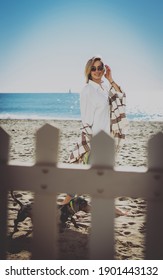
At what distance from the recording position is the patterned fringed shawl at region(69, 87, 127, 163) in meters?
3.38

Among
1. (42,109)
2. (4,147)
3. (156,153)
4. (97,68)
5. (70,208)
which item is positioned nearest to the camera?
(156,153)

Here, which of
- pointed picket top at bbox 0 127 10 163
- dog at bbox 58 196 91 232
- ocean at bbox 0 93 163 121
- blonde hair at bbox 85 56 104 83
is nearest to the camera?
pointed picket top at bbox 0 127 10 163

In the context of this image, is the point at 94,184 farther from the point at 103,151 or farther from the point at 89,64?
the point at 89,64

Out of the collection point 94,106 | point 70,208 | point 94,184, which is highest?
point 94,106

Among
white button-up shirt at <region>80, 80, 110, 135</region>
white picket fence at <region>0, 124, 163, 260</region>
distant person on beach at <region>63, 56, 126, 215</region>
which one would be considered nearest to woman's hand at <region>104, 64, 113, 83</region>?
distant person on beach at <region>63, 56, 126, 215</region>

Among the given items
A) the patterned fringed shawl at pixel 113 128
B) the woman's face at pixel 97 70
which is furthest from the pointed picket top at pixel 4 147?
the woman's face at pixel 97 70

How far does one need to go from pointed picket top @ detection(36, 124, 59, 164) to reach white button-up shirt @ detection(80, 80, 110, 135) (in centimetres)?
188

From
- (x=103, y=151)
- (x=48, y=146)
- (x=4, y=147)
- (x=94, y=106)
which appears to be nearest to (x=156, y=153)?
(x=103, y=151)

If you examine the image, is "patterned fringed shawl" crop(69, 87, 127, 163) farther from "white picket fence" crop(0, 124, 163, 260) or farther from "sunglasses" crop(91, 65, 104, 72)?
"white picket fence" crop(0, 124, 163, 260)

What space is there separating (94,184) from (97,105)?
2.03m

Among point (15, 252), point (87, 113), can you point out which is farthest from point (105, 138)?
point (87, 113)

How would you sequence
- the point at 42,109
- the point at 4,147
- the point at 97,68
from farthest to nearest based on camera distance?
the point at 42,109 → the point at 97,68 → the point at 4,147

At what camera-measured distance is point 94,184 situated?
1.52m

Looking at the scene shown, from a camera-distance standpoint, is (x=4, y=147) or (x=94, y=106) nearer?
(x=4, y=147)
